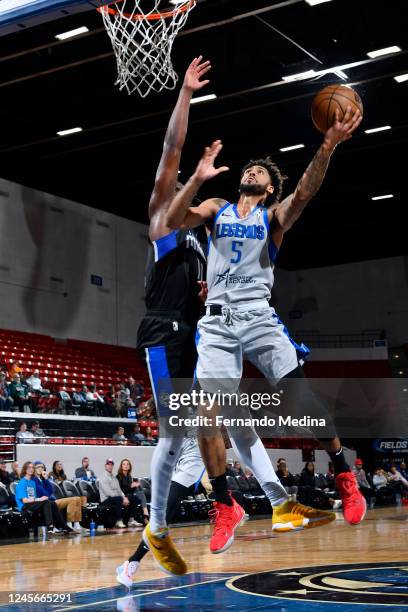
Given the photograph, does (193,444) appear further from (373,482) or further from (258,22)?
(373,482)

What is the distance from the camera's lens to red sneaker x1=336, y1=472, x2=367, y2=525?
424 centimetres

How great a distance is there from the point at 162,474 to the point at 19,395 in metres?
12.0

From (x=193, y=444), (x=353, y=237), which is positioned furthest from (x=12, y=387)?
(x=353, y=237)

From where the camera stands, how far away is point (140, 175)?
826 inches

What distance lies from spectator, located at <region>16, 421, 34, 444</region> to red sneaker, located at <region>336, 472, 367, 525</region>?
36.2 ft

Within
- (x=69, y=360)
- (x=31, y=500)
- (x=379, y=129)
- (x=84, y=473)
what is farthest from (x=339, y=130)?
(x=69, y=360)

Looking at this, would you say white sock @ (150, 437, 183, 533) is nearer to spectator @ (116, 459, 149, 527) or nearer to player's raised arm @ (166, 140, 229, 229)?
player's raised arm @ (166, 140, 229, 229)

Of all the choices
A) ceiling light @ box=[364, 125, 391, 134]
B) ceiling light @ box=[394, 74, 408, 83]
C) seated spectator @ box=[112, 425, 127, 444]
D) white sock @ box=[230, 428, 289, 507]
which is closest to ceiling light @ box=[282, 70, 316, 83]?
ceiling light @ box=[394, 74, 408, 83]

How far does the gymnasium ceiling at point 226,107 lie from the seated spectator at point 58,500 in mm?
7212

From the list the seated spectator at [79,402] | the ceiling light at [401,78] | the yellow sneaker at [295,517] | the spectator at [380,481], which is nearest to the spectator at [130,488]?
the seated spectator at [79,402]

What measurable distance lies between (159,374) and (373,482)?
18219mm

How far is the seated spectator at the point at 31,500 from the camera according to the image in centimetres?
1224

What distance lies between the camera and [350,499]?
168 inches

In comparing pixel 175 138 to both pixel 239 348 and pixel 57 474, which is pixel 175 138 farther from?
pixel 57 474
